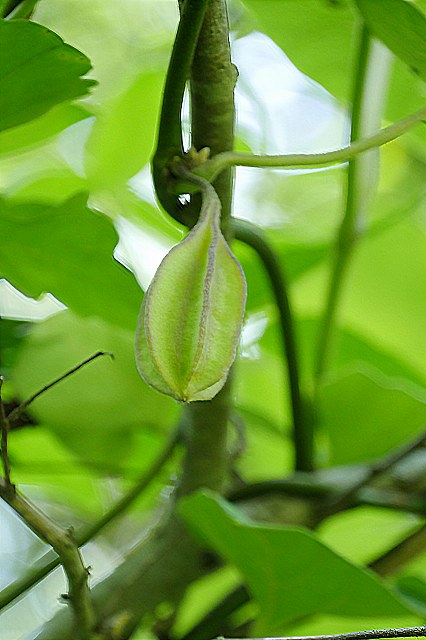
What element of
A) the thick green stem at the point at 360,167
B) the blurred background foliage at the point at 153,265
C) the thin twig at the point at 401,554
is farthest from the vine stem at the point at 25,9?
the thin twig at the point at 401,554

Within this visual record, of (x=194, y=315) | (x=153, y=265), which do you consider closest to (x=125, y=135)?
(x=153, y=265)

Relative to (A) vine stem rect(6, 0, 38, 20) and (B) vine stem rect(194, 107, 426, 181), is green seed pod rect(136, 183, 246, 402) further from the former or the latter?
(A) vine stem rect(6, 0, 38, 20)

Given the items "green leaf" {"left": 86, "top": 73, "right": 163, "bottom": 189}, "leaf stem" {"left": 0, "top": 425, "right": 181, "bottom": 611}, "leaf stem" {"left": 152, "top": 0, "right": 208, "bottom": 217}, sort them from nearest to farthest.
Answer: "leaf stem" {"left": 152, "top": 0, "right": 208, "bottom": 217}
"leaf stem" {"left": 0, "top": 425, "right": 181, "bottom": 611}
"green leaf" {"left": 86, "top": 73, "right": 163, "bottom": 189}

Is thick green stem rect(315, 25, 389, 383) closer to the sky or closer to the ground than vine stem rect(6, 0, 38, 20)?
closer to the ground

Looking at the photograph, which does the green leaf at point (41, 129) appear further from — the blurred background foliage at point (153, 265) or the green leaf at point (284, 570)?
the green leaf at point (284, 570)

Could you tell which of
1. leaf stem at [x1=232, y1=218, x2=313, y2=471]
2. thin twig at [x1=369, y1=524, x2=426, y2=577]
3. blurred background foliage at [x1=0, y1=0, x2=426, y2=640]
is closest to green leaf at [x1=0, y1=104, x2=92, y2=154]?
blurred background foliage at [x1=0, y1=0, x2=426, y2=640]

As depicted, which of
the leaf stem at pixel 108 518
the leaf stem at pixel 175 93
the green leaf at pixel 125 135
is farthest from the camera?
the green leaf at pixel 125 135

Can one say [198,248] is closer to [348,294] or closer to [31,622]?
[348,294]

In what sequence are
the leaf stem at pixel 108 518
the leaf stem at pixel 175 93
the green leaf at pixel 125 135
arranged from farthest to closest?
the green leaf at pixel 125 135 < the leaf stem at pixel 108 518 < the leaf stem at pixel 175 93
